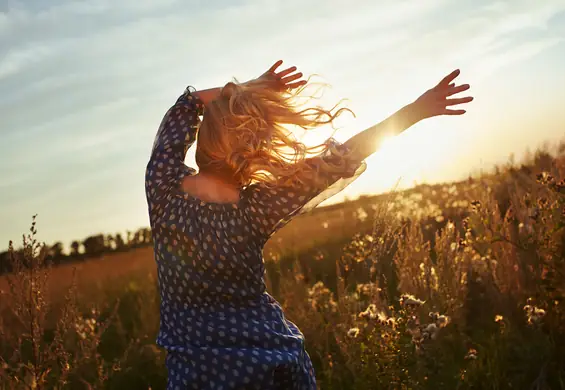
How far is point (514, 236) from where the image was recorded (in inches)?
218

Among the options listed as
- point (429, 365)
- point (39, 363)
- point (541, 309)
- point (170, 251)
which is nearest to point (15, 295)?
point (39, 363)

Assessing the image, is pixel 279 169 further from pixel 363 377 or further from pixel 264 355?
pixel 363 377

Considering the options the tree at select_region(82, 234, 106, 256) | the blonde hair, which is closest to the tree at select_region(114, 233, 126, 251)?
the tree at select_region(82, 234, 106, 256)

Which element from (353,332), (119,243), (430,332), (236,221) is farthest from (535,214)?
(119,243)

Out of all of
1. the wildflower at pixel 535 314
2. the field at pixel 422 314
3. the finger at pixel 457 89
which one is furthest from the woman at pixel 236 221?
the wildflower at pixel 535 314

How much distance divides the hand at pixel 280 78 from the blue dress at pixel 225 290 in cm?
44

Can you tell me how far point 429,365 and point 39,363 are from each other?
2.28 m

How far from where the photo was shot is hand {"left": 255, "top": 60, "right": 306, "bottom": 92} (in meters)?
2.74

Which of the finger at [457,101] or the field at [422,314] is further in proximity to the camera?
the field at [422,314]

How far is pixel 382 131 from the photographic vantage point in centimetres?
234

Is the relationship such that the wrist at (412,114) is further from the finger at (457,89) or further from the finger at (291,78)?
the finger at (291,78)

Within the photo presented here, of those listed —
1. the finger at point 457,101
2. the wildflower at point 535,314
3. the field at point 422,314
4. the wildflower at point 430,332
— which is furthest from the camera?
the wildflower at point 535,314

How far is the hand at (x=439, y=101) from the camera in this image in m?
2.33

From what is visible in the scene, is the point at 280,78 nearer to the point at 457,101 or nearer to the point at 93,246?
the point at 457,101
